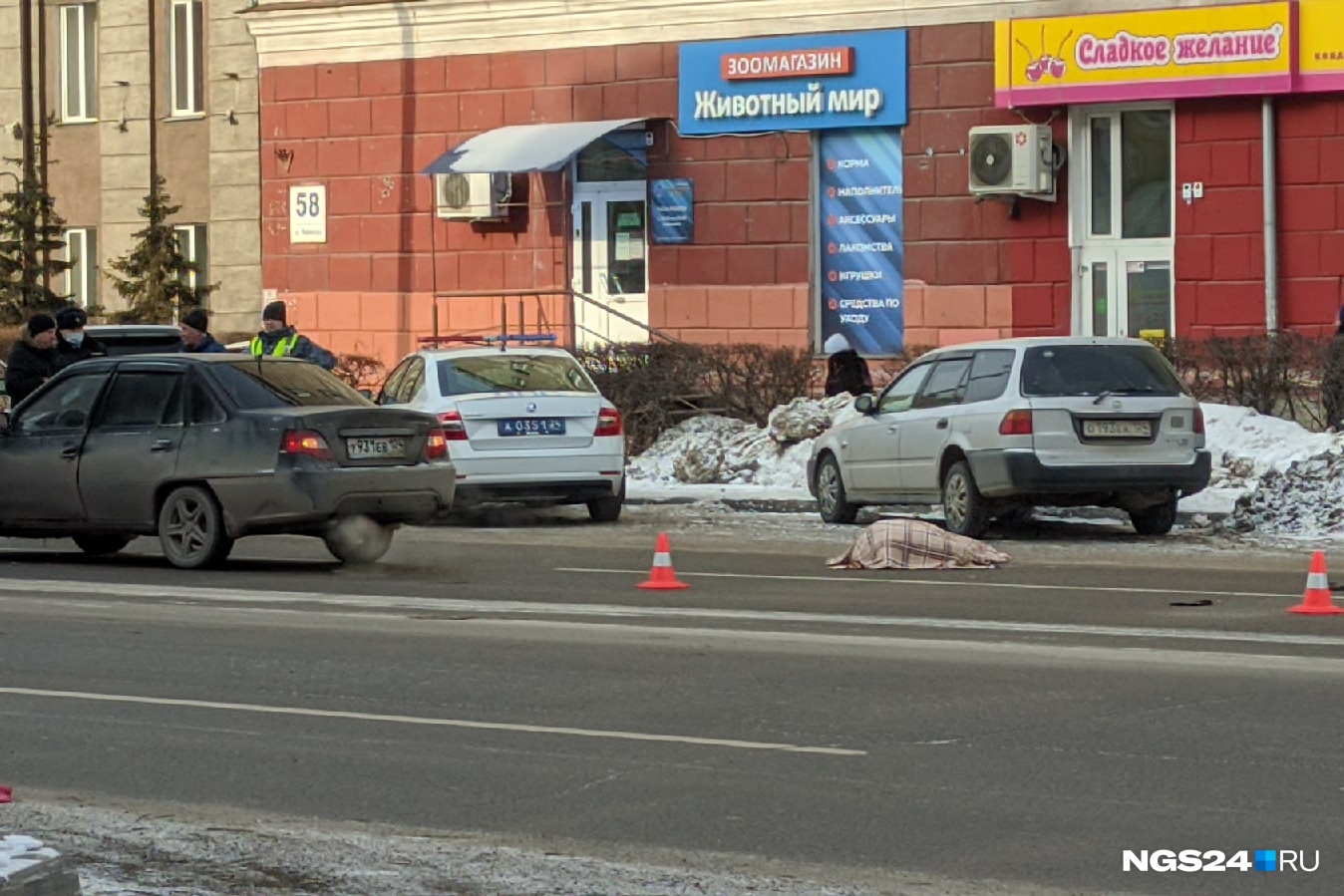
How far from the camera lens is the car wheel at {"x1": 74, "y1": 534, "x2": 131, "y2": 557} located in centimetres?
1728

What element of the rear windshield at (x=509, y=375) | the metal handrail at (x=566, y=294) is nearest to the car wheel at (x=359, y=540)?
the rear windshield at (x=509, y=375)

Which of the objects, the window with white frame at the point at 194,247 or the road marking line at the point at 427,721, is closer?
the road marking line at the point at 427,721

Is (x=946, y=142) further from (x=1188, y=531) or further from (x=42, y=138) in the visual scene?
(x=42, y=138)

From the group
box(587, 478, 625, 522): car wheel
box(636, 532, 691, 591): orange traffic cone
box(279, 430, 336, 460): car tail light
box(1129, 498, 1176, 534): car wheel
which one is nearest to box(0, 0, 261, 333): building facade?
box(587, 478, 625, 522): car wheel

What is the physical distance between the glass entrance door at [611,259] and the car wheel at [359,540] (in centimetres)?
1362

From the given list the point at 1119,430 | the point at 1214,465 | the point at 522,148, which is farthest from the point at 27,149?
the point at 1119,430

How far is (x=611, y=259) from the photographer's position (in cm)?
3012

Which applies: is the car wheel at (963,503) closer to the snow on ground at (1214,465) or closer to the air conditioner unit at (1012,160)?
the snow on ground at (1214,465)

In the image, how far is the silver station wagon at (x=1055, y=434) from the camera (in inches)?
688

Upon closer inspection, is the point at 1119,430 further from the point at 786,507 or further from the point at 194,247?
the point at 194,247

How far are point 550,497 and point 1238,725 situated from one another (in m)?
11.2

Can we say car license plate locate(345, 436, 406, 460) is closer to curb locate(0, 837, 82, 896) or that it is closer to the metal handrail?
curb locate(0, 837, 82, 896)

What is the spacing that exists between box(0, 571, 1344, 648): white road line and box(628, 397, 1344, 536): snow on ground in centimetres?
477

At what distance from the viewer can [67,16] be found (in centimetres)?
3719
